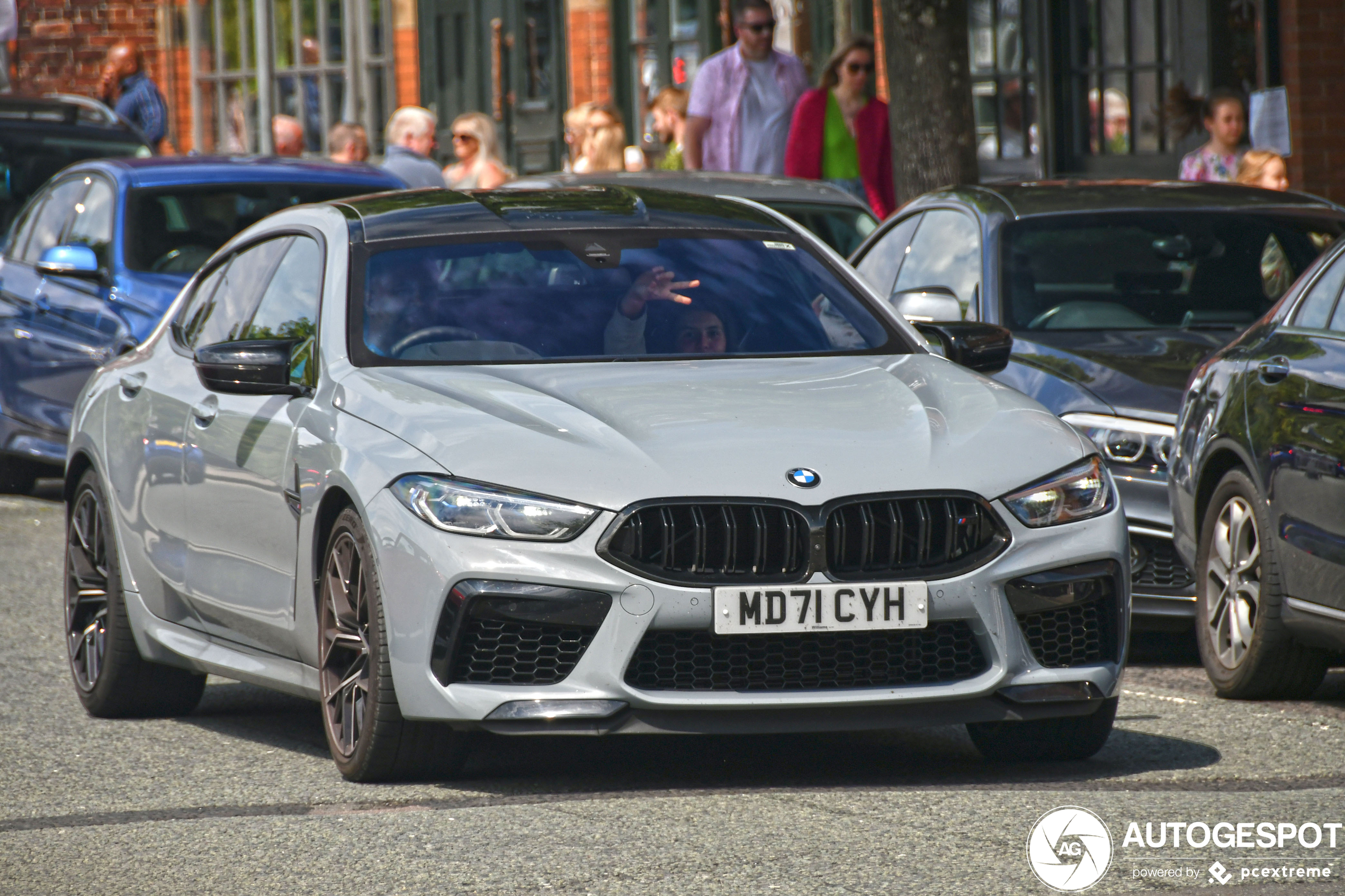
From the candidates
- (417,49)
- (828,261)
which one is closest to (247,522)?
(828,261)

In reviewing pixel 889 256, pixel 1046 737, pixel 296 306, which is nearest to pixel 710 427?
pixel 1046 737

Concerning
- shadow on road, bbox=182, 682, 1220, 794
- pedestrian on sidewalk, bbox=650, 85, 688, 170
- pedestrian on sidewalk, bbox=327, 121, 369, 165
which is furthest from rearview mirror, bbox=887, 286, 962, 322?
pedestrian on sidewalk, bbox=327, 121, 369, 165

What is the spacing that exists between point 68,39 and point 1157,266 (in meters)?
24.2

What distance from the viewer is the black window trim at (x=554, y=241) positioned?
6438mm

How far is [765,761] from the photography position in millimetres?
6316

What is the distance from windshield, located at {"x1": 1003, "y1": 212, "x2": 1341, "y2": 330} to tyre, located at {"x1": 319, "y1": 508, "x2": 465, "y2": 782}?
3.85m

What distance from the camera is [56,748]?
6840 mm

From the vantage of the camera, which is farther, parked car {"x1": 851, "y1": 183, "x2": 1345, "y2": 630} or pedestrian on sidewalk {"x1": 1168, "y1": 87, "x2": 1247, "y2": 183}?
pedestrian on sidewalk {"x1": 1168, "y1": 87, "x2": 1247, "y2": 183}

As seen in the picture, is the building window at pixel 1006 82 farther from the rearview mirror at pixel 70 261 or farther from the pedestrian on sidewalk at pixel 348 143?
the rearview mirror at pixel 70 261

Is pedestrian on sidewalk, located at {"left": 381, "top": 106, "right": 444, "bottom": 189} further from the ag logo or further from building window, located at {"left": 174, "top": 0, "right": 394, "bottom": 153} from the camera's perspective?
building window, located at {"left": 174, "top": 0, "right": 394, "bottom": 153}

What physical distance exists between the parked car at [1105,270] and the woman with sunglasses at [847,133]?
4.35m

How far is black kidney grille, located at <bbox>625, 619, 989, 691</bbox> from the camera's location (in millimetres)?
5621

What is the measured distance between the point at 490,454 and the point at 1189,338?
13.0ft

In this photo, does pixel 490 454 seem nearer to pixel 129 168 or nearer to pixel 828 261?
pixel 828 261
